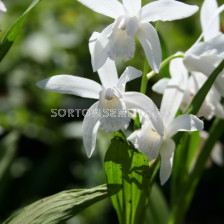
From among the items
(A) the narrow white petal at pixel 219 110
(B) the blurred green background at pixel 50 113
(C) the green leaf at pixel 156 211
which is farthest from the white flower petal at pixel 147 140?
(B) the blurred green background at pixel 50 113

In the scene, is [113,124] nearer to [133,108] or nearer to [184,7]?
[133,108]

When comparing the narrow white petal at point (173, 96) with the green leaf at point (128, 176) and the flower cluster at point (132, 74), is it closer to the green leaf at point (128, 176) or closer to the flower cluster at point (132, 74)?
the flower cluster at point (132, 74)

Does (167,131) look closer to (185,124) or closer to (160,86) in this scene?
(185,124)

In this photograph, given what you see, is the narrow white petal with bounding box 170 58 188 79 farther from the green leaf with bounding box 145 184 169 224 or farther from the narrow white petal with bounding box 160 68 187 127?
the green leaf with bounding box 145 184 169 224

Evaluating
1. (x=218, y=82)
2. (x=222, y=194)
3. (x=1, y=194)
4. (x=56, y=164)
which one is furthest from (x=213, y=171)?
(x=218, y=82)

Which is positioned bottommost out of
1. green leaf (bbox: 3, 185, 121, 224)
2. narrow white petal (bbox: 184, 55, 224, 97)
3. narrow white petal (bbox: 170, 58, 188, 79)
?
green leaf (bbox: 3, 185, 121, 224)

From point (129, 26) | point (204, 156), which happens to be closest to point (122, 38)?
point (129, 26)

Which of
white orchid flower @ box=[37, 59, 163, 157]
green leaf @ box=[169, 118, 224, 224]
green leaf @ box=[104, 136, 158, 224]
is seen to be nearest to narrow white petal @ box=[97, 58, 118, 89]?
white orchid flower @ box=[37, 59, 163, 157]
